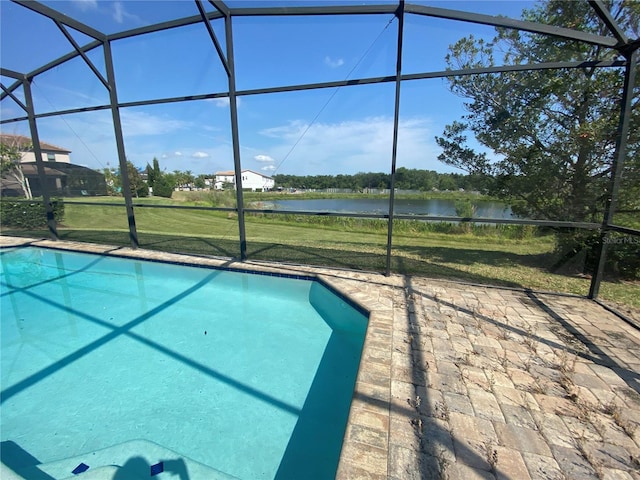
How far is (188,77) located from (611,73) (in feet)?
21.6

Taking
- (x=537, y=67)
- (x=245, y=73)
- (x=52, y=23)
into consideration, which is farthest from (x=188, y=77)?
(x=537, y=67)

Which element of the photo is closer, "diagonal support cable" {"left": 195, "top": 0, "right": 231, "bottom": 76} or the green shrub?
"diagonal support cable" {"left": 195, "top": 0, "right": 231, "bottom": 76}

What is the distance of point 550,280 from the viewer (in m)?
4.37

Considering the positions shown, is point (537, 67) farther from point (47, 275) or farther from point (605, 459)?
point (47, 275)

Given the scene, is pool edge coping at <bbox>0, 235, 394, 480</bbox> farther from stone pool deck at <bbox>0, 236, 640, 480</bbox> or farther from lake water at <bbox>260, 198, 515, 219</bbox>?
lake water at <bbox>260, 198, 515, 219</bbox>

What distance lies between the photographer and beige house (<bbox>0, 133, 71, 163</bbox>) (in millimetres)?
7623

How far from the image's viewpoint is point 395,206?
13.9ft

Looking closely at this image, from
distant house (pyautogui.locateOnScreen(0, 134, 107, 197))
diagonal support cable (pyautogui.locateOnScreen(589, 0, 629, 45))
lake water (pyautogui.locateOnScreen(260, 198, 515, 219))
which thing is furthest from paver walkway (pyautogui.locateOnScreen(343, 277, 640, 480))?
distant house (pyautogui.locateOnScreen(0, 134, 107, 197))

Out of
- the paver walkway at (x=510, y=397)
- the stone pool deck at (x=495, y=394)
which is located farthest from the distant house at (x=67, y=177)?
the paver walkway at (x=510, y=397)

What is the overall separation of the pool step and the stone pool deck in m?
1.11

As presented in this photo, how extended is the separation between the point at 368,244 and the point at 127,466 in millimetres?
5889

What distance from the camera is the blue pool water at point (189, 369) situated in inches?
83.5

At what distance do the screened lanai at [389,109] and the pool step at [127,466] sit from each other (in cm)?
327

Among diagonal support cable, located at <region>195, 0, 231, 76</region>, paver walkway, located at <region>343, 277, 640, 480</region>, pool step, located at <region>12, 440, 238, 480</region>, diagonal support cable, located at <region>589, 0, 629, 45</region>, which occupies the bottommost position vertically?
pool step, located at <region>12, 440, 238, 480</region>
